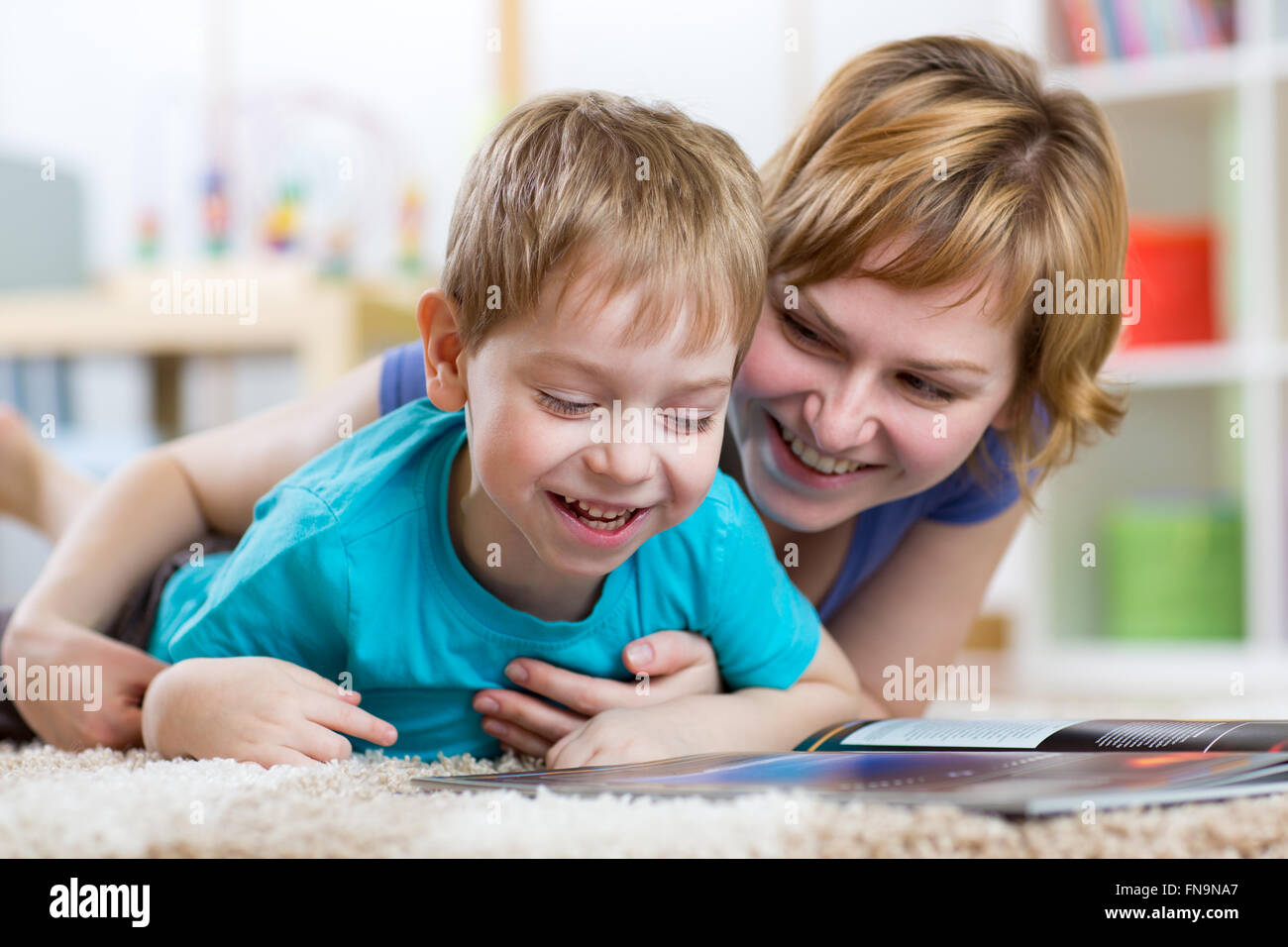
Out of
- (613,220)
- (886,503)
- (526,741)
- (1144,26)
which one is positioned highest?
(1144,26)

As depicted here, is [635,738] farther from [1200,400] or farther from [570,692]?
[1200,400]

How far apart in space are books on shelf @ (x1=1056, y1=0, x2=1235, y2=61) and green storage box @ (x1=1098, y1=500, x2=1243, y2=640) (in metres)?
0.80

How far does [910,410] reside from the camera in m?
0.86

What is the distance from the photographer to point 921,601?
43.3 inches

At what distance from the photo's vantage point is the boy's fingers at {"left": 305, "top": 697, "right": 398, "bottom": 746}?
0.73m

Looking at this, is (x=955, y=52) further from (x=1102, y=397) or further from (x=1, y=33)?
(x=1, y=33)

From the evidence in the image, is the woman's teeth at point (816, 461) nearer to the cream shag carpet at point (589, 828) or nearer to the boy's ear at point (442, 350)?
the boy's ear at point (442, 350)

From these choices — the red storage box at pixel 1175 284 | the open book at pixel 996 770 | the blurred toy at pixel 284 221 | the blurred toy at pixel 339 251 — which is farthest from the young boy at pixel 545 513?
the blurred toy at pixel 284 221

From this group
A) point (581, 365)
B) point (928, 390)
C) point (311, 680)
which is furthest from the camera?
point (928, 390)

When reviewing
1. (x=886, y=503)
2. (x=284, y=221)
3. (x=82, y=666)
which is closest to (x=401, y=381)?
(x=82, y=666)

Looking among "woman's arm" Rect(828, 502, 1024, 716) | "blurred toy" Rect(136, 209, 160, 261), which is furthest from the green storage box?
"blurred toy" Rect(136, 209, 160, 261)

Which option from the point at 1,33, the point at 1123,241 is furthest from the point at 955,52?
the point at 1,33

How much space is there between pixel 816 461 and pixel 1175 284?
57.1 inches
